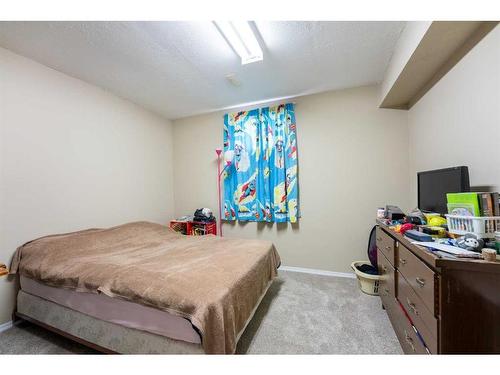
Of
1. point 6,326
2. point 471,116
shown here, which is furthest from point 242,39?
point 6,326

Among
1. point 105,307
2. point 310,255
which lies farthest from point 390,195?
point 105,307

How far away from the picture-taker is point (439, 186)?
1.50 metres

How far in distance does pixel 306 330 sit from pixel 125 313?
1391mm

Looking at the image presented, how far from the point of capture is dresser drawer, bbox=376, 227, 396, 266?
1511 millimetres

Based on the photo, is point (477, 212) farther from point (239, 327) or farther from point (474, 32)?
point (239, 327)

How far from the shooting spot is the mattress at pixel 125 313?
1.13m

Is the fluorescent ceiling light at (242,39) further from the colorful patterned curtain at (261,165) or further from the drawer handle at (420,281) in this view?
the drawer handle at (420,281)

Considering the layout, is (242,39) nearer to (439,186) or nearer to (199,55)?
(199,55)

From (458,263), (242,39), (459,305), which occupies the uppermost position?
(242,39)

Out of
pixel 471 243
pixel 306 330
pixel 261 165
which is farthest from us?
pixel 261 165

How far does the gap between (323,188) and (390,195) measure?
31.9 inches

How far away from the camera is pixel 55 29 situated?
1562 millimetres

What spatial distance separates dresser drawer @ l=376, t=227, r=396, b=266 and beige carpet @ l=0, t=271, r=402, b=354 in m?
0.61

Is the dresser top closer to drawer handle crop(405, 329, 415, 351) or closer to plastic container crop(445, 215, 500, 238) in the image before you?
plastic container crop(445, 215, 500, 238)
